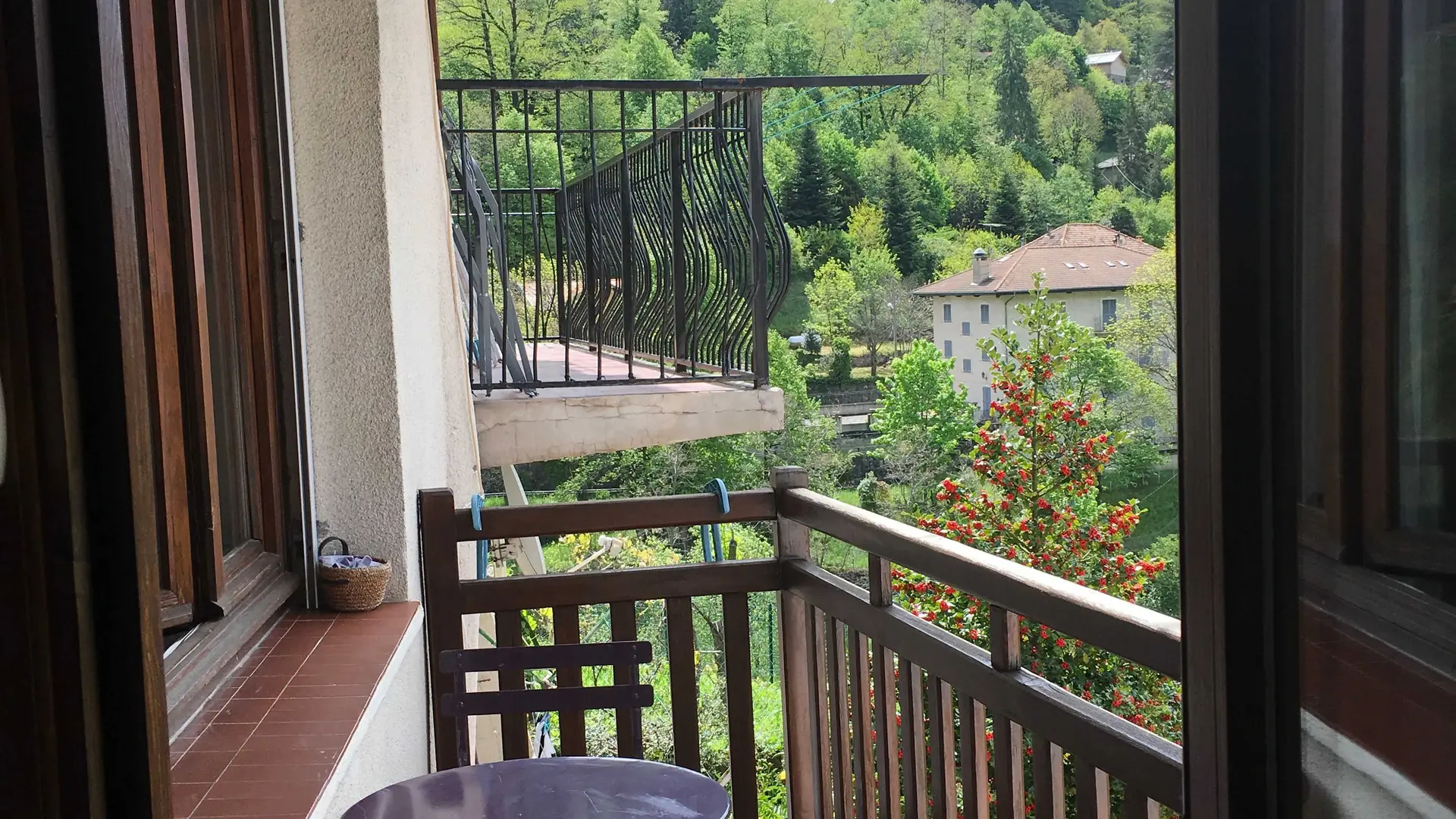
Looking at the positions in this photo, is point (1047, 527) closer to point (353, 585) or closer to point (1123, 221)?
point (353, 585)

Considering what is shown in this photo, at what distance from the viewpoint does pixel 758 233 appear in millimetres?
3812

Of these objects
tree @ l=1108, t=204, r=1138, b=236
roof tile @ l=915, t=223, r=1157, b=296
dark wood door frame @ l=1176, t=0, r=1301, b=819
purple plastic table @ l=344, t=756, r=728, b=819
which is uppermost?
tree @ l=1108, t=204, r=1138, b=236

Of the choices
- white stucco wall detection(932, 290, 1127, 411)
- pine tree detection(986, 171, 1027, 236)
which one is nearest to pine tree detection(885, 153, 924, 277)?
white stucco wall detection(932, 290, 1127, 411)

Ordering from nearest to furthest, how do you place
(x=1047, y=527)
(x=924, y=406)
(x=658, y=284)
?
(x=658, y=284) → (x=1047, y=527) → (x=924, y=406)

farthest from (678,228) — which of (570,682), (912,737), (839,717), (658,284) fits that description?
(912,737)

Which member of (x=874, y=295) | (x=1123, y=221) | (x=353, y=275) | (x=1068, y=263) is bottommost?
(x=353, y=275)

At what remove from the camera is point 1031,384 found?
742cm

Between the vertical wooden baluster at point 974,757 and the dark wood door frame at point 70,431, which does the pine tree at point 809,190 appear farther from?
the dark wood door frame at point 70,431

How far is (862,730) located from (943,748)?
375mm

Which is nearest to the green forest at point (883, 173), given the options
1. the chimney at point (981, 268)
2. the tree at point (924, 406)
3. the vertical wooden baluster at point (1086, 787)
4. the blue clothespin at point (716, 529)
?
the tree at point (924, 406)

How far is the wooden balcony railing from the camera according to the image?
1.31m

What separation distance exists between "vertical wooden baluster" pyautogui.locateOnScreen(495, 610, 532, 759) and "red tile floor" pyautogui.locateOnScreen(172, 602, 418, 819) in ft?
0.77

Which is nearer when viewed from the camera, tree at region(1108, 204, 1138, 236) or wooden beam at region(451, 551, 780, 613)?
wooden beam at region(451, 551, 780, 613)

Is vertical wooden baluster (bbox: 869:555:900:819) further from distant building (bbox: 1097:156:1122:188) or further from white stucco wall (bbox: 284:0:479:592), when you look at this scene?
distant building (bbox: 1097:156:1122:188)
